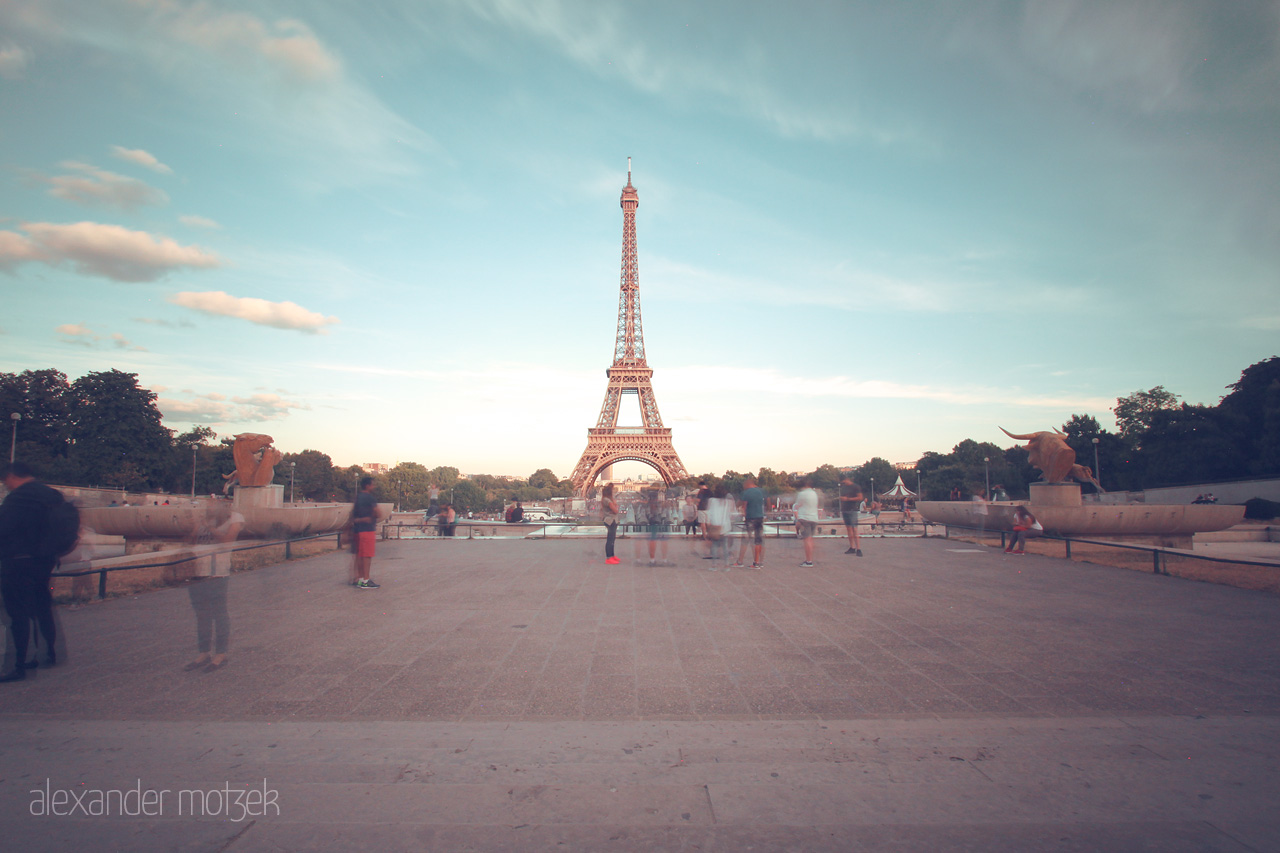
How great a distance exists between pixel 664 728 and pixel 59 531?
17.9 ft

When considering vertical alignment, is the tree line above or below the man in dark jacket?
above

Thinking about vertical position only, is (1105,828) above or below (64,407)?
below

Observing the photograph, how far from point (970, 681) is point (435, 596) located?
6.61 m

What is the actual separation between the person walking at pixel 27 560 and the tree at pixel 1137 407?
7470 cm

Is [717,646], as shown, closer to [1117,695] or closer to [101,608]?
[1117,695]

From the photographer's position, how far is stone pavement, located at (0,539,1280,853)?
9.75 feet

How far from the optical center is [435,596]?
28.5 feet

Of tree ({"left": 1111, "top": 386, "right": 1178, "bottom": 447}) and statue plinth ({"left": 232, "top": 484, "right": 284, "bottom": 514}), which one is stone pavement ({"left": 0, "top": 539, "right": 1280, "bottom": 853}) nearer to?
statue plinth ({"left": 232, "top": 484, "right": 284, "bottom": 514})

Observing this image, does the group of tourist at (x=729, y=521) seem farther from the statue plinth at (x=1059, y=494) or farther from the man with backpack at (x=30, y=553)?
the man with backpack at (x=30, y=553)

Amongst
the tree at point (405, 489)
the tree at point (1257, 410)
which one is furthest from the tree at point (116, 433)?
the tree at point (1257, 410)

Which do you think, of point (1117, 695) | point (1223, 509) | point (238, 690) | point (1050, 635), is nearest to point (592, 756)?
point (238, 690)

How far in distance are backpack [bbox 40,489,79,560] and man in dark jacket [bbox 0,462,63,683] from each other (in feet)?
0.04

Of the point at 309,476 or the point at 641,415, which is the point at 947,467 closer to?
the point at 641,415

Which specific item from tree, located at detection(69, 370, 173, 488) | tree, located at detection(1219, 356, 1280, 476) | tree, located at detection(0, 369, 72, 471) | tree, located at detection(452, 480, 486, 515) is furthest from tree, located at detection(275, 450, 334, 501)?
tree, located at detection(1219, 356, 1280, 476)
